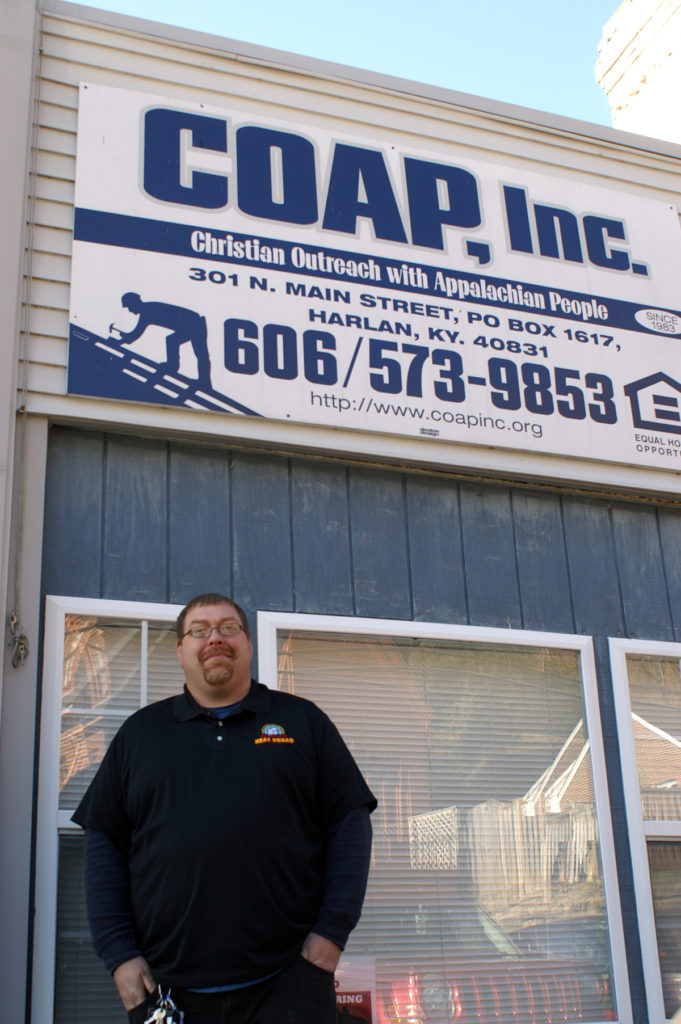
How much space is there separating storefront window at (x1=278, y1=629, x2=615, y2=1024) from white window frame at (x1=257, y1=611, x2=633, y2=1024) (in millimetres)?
39

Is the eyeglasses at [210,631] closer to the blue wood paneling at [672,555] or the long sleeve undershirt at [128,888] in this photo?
the long sleeve undershirt at [128,888]

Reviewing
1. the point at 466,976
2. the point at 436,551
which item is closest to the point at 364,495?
the point at 436,551

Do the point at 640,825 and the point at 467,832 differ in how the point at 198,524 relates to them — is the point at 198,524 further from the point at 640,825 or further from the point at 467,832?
the point at 640,825

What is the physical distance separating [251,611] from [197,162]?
200 centimetres

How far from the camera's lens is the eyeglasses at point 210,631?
133 inches

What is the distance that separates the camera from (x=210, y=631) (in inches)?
133

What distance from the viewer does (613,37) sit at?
9.95 m

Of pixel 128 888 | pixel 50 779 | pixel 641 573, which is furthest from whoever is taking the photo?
pixel 641 573

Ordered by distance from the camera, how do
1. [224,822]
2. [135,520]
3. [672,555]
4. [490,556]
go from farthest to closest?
[672,555] → [490,556] → [135,520] → [224,822]

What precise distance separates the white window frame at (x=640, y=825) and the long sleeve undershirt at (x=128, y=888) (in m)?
1.87

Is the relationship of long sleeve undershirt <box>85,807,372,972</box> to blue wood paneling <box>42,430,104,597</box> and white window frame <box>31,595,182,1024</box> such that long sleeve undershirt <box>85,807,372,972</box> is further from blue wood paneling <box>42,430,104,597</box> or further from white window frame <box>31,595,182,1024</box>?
blue wood paneling <box>42,430,104,597</box>

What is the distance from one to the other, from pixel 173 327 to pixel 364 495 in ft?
3.49

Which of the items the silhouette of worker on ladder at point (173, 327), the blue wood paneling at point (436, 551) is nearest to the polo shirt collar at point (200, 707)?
the blue wood paneling at point (436, 551)

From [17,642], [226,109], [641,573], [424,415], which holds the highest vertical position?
[226,109]
